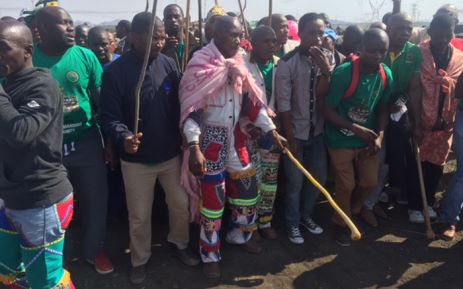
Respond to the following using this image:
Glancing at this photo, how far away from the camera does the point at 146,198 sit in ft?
9.94

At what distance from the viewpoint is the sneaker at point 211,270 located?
3.18 m

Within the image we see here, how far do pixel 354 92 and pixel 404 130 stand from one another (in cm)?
98

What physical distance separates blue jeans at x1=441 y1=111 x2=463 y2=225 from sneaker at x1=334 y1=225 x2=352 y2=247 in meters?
1.02

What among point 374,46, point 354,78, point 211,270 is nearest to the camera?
point 211,270

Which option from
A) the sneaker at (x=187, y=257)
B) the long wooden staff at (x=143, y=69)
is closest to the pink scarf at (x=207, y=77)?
the long wooden staff at (x=143, y=69)

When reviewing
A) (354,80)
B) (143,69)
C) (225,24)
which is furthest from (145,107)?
(354,80)

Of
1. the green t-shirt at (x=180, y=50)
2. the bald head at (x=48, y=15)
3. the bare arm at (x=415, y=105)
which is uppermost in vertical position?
the bald head at (x=48, y=15)

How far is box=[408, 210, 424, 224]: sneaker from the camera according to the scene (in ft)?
13.5

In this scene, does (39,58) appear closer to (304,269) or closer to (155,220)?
(155,220)

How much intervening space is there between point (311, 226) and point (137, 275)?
5.68ft

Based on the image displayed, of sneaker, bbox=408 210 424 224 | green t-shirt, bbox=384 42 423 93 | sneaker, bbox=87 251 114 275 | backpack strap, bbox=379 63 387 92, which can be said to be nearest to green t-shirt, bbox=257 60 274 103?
backpack strap, bbox=379 63 387 92

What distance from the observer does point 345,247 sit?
3.65m

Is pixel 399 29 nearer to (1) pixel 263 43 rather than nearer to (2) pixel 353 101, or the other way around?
(2) pixel 353 101

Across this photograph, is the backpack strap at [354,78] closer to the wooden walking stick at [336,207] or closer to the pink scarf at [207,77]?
the wooden walking stick at [336,207]
